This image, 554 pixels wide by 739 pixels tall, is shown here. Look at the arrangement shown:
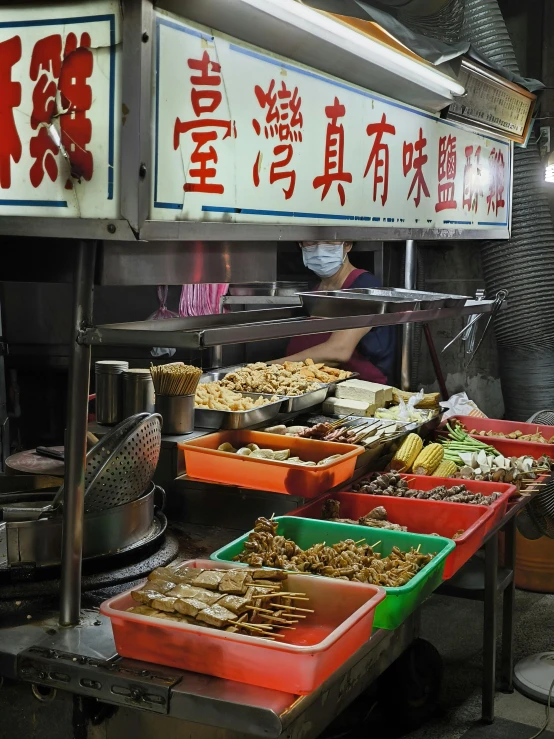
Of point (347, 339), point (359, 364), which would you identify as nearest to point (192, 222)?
point (347, 339)

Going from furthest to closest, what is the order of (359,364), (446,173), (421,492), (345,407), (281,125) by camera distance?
(359,364)
(345,407)
(446,173)
(421,492)
(281,125)

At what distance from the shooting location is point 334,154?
309 centimetres

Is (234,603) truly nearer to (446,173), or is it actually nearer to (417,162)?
(417,162)

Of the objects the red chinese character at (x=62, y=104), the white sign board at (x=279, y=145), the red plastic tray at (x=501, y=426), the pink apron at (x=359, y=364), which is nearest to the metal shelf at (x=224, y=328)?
the white sign board at (x=279, y=145)

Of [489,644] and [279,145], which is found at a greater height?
[279,145]

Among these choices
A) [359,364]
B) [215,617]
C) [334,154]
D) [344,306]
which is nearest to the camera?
[215,617]

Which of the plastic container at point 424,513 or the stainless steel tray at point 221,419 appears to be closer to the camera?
the plastic container at point 424,513

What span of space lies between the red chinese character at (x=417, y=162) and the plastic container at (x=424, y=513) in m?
1.38

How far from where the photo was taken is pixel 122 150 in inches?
80.4

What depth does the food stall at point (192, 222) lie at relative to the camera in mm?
2084

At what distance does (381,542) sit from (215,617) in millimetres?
1176

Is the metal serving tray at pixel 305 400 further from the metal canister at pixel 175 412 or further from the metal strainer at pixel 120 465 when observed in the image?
the metal strainer at pixel 120 465

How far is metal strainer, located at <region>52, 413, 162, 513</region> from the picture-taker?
107 inches

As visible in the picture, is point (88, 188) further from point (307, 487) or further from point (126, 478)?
point (307, 487)
